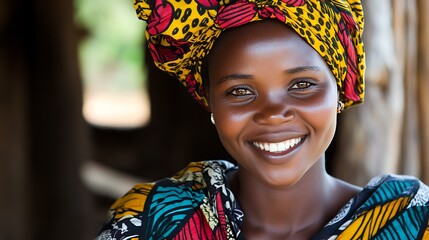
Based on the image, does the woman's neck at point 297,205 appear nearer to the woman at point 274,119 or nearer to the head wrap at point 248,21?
the woman at point 274,119

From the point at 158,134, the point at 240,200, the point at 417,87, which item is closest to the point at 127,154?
the point at 158,134

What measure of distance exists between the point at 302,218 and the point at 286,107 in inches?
15.0

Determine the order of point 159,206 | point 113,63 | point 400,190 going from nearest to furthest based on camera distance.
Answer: point 400,190 < point 159,206 < point 113,63

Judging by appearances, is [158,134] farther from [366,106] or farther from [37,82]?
[366,106]

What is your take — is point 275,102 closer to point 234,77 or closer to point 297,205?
point 234,77

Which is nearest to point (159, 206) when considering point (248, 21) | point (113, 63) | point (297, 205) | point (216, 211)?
point (216, 211)

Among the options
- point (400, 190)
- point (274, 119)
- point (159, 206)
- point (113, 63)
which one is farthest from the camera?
point (113, 63)

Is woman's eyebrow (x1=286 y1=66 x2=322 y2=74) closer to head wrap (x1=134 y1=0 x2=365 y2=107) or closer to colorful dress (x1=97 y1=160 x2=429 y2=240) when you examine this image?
head wrap (x1=134 y1=0 x2=365 y2=107)

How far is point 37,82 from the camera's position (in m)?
5.61

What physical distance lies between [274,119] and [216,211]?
364mm

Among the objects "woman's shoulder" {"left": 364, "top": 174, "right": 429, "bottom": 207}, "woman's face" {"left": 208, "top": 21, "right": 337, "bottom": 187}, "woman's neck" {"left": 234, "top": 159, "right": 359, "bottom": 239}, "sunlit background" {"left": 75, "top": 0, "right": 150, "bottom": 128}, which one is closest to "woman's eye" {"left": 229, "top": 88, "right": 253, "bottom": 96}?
"woman's face" {"left": 208, "top": 21, "right": 337, "bottom": 187}

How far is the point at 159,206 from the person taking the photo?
235 centimetres

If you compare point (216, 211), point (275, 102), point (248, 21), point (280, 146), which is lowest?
point (216, 211)

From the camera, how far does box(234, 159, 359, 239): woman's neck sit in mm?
2311
